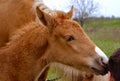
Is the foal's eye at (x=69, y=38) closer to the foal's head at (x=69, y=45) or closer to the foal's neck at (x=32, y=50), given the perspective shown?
the foal's head at (x=69, y=45)

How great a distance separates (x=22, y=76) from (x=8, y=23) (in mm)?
1932

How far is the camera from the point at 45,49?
525cm

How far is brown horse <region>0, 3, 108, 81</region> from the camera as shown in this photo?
498 centimetres

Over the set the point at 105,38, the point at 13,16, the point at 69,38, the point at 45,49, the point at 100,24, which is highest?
the point at 69,38

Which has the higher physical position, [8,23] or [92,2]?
[8,23]

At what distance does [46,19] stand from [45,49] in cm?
41

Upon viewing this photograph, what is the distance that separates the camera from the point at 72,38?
16.4ft

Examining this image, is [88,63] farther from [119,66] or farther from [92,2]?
[92,2]

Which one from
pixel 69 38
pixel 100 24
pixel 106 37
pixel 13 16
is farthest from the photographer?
pixel 100 24

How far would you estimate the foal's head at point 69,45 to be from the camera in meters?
4.89

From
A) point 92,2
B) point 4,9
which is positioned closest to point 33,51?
point 4,9

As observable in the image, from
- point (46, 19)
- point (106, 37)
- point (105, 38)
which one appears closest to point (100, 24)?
point (106, 37)

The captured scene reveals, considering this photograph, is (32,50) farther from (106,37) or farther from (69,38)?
(106,37)

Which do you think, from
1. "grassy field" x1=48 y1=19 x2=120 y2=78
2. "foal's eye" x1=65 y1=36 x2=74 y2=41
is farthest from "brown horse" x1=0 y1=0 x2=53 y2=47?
"foal's eye" x1=65 y1=36 x2=74 y2=41
